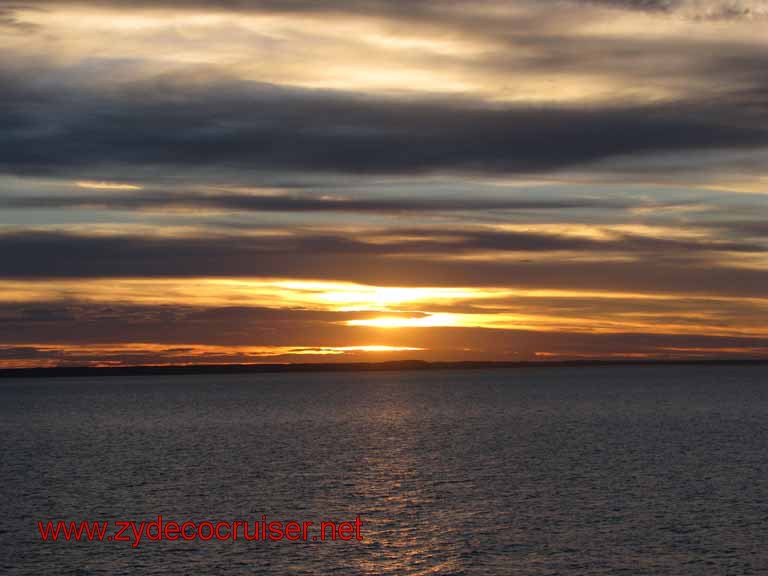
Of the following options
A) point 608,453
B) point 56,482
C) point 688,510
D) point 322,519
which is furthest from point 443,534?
point 608,453

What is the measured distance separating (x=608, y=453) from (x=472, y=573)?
56.0 metres

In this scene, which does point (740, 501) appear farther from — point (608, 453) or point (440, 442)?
point (440, 442)

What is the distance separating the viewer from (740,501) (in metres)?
64.3

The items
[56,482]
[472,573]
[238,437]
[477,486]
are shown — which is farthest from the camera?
[238,437]

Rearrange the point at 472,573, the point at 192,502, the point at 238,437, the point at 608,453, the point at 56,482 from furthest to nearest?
the point at 238,437, the point at 608,453, the point at 56,482, the point at 192,502, the point at 472,573

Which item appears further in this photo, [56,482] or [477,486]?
[56,482]

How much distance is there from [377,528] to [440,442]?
191 ft

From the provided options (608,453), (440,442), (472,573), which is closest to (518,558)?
(472,573)

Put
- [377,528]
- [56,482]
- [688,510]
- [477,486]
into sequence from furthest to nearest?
[56,482] < [477,486] < [688,510] < [377,528]

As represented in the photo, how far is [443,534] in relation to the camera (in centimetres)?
5425

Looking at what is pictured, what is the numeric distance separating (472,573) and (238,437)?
283 ft

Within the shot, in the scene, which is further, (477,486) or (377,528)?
(477,486)

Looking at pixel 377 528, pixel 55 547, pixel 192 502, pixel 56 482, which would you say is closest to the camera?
pixel 55 547

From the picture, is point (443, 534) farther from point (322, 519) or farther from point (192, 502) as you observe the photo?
point (192, 502)
